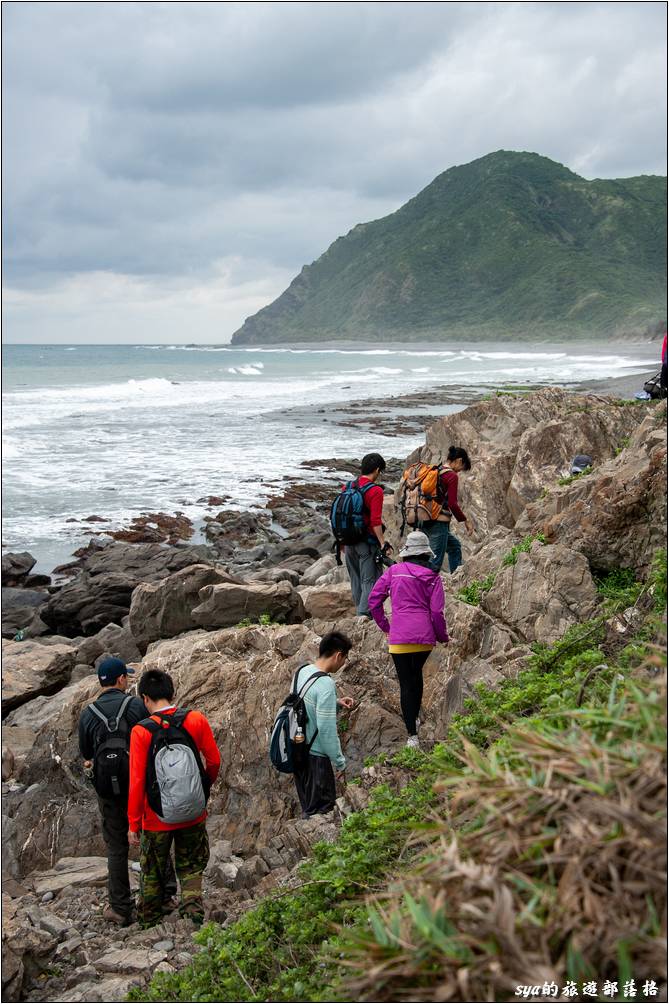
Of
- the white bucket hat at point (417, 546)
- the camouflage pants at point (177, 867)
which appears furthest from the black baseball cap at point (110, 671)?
the white bucket hat at point (417, 546)

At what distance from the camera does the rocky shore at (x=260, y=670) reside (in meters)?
5.02

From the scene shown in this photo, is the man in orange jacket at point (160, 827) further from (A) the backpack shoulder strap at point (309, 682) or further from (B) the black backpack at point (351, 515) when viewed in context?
(B) the black backpack at point (351, 515)

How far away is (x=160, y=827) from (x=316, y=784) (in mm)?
1007

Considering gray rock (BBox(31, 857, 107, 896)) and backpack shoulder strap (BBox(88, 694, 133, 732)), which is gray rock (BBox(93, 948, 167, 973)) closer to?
gray rock (BBox(31, 857, 107, 896))

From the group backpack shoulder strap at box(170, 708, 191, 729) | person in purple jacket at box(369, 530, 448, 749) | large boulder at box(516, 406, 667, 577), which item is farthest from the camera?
large boulder at box(516, 406, 667, 577)

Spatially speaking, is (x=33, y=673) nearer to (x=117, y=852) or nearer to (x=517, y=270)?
(x=117, y=852)

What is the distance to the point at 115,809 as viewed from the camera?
527 cm

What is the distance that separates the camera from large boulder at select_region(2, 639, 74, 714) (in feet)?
34.0

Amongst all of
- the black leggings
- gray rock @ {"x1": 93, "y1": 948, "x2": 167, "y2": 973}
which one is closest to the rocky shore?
gray rock @ {"x1": 93, "y1": 948, "x2": 167, "y2": 973}

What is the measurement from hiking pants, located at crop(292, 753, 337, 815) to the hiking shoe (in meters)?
1.35

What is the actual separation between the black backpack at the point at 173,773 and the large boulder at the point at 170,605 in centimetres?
526

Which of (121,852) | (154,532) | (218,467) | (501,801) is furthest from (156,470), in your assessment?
(501,801)

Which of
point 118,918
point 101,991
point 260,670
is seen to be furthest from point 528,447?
point 101,991

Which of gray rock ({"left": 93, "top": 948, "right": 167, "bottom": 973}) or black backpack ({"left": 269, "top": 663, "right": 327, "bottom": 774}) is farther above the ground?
black backpack ({"left": 269, "top": 663, "right": 327, "bottom": 774})
